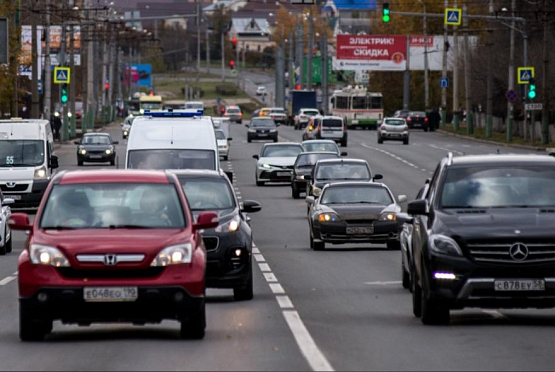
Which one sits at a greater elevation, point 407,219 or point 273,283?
point 407,219

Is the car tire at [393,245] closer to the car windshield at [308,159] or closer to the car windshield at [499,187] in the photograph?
the car windshield at [499,187]

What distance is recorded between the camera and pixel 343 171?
41.0 meters

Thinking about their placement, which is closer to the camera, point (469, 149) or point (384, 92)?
point (469, 149)

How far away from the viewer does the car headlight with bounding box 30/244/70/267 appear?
44.3 ft

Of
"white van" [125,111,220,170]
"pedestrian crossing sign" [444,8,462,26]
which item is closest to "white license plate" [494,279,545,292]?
"white van" [125,111,220,170]

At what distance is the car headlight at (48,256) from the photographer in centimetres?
1351

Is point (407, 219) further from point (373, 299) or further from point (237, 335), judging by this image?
point (237, 335)

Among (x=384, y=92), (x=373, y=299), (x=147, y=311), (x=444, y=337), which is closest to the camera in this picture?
(x=147, y=311)

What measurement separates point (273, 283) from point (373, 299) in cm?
288

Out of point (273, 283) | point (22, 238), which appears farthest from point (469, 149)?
point (273, 283)

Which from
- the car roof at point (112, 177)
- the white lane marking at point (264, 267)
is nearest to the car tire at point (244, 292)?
the car roof at point (112, 177)

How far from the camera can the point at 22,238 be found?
Answer: 3366 cm

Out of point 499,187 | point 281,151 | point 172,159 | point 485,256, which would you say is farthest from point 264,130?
point 485,256

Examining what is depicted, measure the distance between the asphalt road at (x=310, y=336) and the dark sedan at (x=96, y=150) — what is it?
41433 mm
